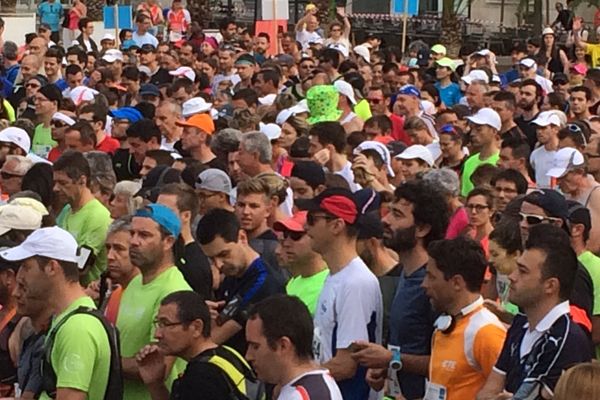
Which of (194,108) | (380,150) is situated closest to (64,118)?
(194,108)

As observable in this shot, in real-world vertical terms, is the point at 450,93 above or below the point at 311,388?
below

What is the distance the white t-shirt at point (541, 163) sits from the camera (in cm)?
1257

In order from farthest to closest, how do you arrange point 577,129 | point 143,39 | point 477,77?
1. point 143,39
2. point 477,77
3. point 577,129

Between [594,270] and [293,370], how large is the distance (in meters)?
2.78

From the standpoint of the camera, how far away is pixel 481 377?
6.78m

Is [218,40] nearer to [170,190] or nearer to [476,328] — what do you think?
[170,190]

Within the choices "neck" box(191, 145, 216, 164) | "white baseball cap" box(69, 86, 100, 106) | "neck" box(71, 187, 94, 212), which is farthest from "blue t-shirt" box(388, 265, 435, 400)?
"white baseball cap" box(69, 86, 100, 106)

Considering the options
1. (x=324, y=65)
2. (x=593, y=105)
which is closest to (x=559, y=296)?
(x=593, y=105)

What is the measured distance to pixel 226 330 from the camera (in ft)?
25.1

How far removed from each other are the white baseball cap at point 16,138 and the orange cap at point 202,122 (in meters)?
1.42

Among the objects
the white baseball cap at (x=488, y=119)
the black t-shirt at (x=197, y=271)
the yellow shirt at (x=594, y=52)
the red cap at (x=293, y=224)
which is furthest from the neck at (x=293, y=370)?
the yellow shirt at (x=594, y=52)

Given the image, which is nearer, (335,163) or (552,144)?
(335,163)

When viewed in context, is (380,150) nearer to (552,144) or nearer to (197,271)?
(552,144)

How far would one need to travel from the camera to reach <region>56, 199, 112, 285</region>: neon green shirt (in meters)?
9.27
